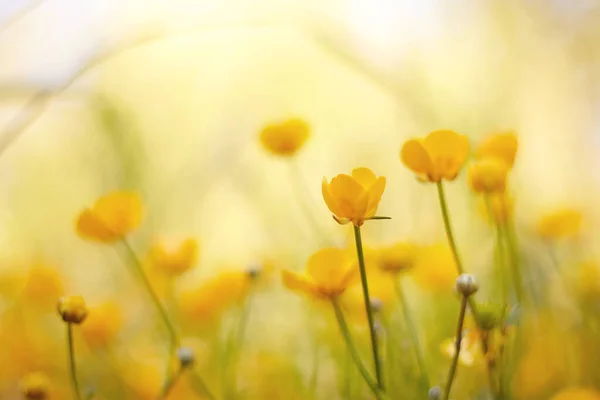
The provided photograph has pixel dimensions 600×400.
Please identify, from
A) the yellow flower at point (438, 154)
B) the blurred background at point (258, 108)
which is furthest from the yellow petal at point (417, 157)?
the blurred background at point (258, 108)

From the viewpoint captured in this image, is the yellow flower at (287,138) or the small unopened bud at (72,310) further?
the yellow flower at (287,138)

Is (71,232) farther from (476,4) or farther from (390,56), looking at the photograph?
(476,4)

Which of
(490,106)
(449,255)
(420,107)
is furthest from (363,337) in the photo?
(490,106)

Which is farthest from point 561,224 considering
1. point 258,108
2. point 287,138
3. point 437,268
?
point 258,108

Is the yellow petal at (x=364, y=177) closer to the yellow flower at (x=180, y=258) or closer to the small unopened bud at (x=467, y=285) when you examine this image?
the small unopened bud at (x=467, y=285)

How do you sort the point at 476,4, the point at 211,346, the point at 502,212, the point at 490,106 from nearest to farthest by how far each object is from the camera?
1. the point at 502,212
2. the point at 211,346
3. the point at 490,106
4. the point at 476,4

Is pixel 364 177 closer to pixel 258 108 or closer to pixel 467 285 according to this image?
pixel 467 285
